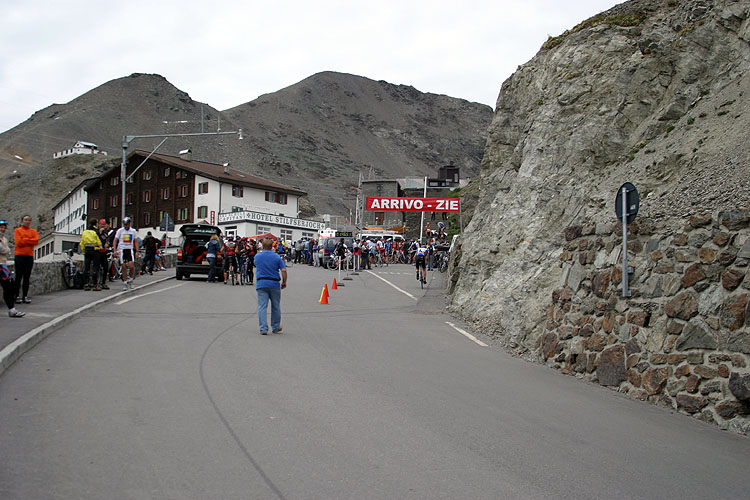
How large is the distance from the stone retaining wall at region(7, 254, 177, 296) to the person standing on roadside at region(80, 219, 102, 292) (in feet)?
1.88

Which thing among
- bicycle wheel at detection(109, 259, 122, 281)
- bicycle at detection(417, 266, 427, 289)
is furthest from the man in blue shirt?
bicycle at detection(417, 266, 427, 289)

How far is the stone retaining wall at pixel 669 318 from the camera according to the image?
6898 millimetres

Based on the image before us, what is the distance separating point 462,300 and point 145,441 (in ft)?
42.7

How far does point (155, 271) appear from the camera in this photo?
2969 centimetres

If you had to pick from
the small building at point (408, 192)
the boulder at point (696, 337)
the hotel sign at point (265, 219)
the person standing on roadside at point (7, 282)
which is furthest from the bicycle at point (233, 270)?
the small building at point (408, 192)

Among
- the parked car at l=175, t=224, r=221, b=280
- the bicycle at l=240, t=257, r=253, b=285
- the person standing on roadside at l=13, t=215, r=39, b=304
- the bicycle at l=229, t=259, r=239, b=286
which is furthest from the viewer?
the parked car at l=175, t=224, r=221, b=280

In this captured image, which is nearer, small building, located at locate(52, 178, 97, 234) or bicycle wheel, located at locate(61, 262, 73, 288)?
bicycle wheel, located at locate(61, 262, 73, 288)

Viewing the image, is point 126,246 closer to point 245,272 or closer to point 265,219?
point 245,272

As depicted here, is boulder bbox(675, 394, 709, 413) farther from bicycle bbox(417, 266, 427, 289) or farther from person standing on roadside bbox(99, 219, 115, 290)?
bicycle bbox(417, 266, 427, 289)

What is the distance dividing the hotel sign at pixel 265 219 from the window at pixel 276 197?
5094 millimetres

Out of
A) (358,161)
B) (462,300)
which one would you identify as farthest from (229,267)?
(358,161)

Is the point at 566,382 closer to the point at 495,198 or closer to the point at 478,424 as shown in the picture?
the point at 478,424

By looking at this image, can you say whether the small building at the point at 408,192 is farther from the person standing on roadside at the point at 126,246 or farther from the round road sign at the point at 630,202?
the round road sign at the point at 630,202

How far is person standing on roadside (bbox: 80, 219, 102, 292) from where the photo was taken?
16.9 meters
